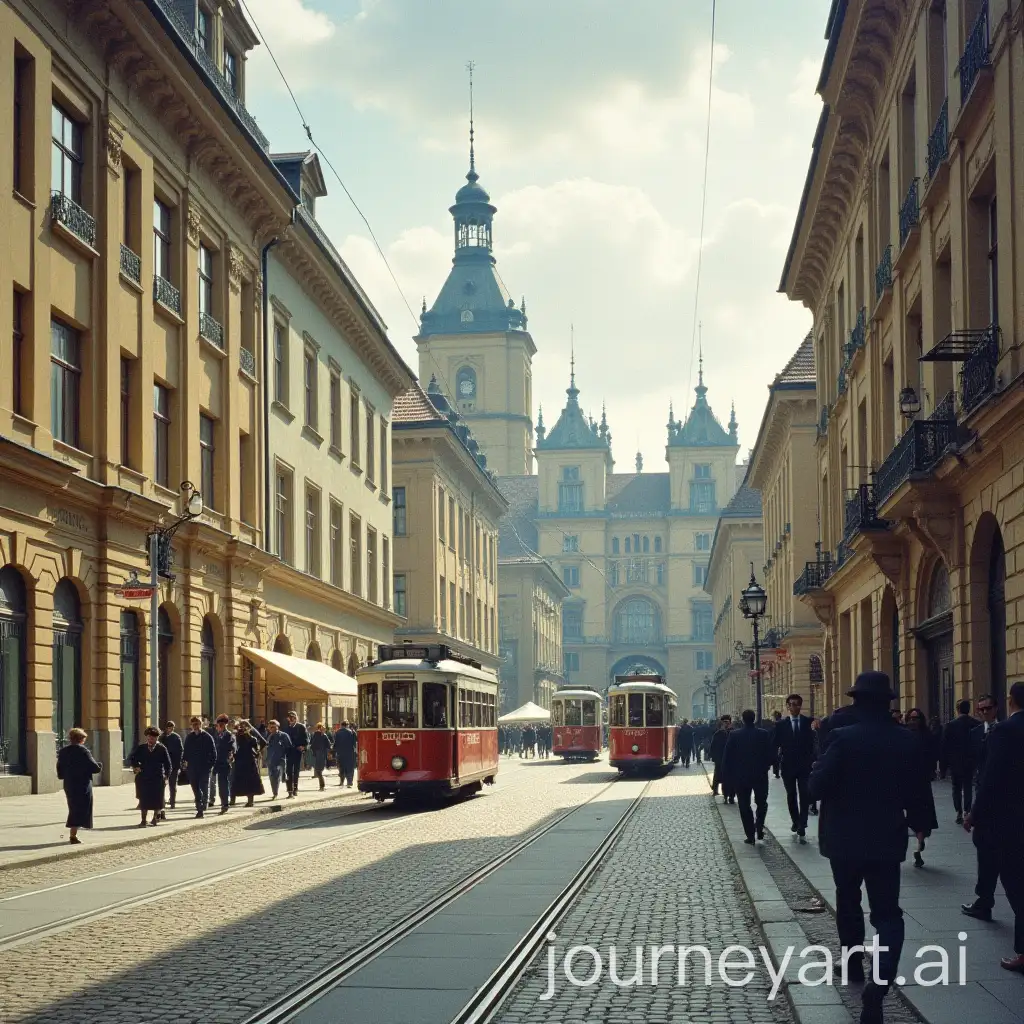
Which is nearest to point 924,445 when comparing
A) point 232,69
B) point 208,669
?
Result: point 208,669

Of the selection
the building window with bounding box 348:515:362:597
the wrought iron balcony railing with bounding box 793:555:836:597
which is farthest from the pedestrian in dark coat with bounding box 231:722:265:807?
the building window with bounding box 348:515:362:597

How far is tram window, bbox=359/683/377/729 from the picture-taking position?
1117 inches

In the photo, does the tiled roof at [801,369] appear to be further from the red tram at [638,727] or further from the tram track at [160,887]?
the tram track at [160,887]

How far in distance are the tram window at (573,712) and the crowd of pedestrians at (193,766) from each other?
25.6 meters

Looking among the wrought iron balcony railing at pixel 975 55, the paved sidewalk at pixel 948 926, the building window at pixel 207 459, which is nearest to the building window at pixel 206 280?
the building window at pixel 207 459

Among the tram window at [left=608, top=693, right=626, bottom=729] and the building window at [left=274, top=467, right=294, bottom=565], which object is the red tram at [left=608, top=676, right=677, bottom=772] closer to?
the tram window at [left=608, top=693, right=626, bottom=729]

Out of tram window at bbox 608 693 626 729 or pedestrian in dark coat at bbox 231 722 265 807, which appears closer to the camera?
pedestrian in dark coat at bbox 231 722 265 807

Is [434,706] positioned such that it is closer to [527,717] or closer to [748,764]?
[748,764]

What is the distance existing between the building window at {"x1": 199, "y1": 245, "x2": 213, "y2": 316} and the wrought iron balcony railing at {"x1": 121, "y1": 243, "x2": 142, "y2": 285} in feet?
15.7

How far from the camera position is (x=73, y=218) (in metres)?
27.5

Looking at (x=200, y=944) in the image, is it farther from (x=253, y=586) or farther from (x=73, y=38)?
(x=253, y=586)

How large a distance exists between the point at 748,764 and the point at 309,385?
28856 mm

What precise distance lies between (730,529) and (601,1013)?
8795cm

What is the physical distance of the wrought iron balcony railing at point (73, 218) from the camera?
26.6 meters
